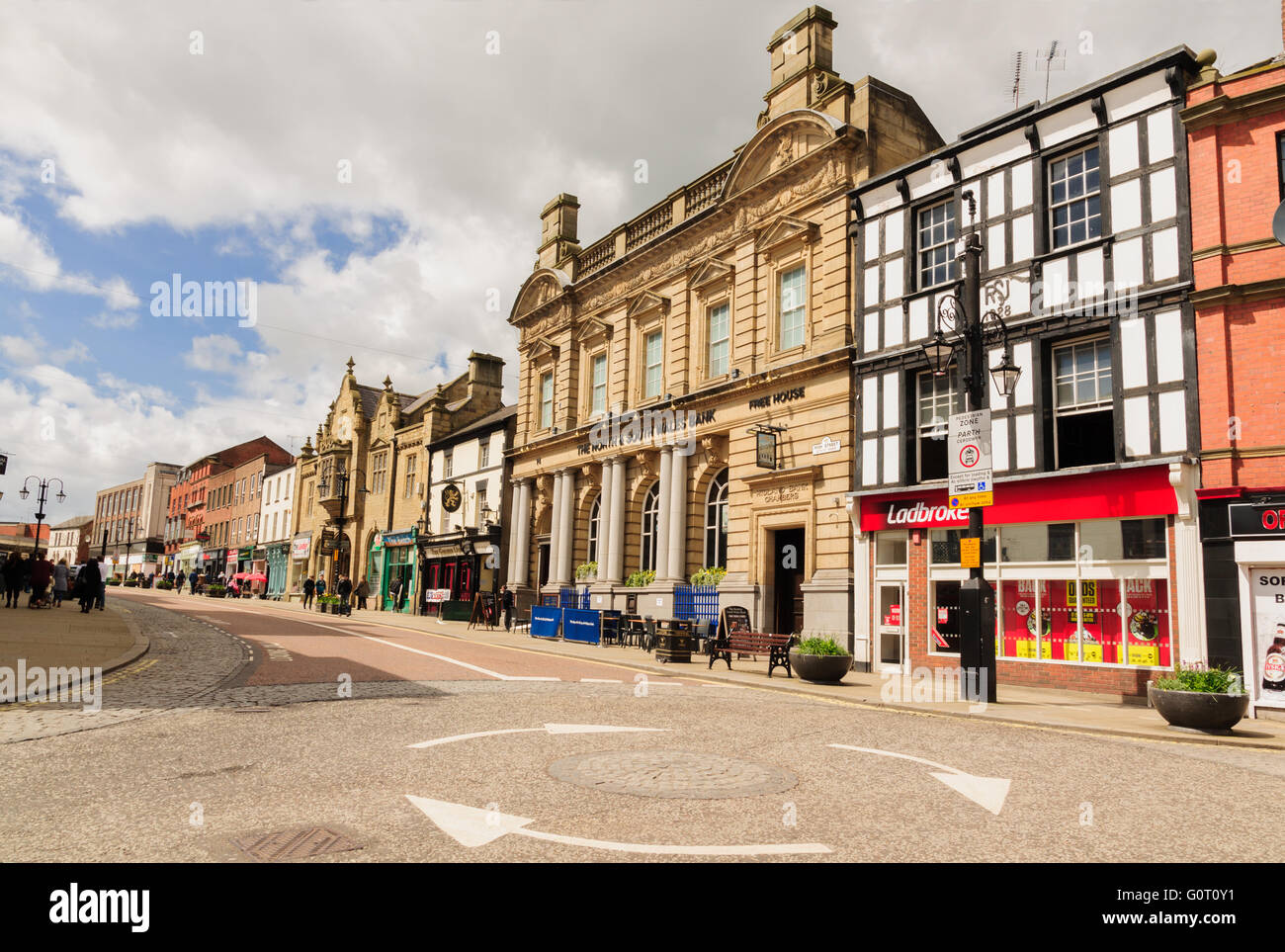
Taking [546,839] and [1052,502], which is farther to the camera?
[1052,502]

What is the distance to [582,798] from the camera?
560 centimetres

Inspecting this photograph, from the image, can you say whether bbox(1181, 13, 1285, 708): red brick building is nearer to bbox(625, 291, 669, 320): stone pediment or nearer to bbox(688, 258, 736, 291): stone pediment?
bbox(688, 258, 736, 291): stone pediment

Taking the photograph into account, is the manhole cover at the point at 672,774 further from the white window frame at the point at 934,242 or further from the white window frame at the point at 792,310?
the white window frame at the point at 792,310

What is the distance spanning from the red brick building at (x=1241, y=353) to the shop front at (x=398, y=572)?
35.7 m

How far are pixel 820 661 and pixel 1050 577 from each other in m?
5.10

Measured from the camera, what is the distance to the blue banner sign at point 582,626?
24922mm

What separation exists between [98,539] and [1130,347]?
14056 cm

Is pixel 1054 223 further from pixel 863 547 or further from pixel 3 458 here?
pixel 3 458

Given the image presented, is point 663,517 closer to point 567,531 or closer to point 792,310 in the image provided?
point 567,531

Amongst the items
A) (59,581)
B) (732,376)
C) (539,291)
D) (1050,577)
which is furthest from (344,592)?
(1050,577)

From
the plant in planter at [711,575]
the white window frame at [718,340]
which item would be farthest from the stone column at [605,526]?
the white window frame at [718,340]

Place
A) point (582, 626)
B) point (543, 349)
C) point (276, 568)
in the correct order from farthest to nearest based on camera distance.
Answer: point (276, 568) < point (543, 349) < point (582, 626)

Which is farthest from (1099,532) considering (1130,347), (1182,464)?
(1130,347)

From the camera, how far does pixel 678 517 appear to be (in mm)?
25719
